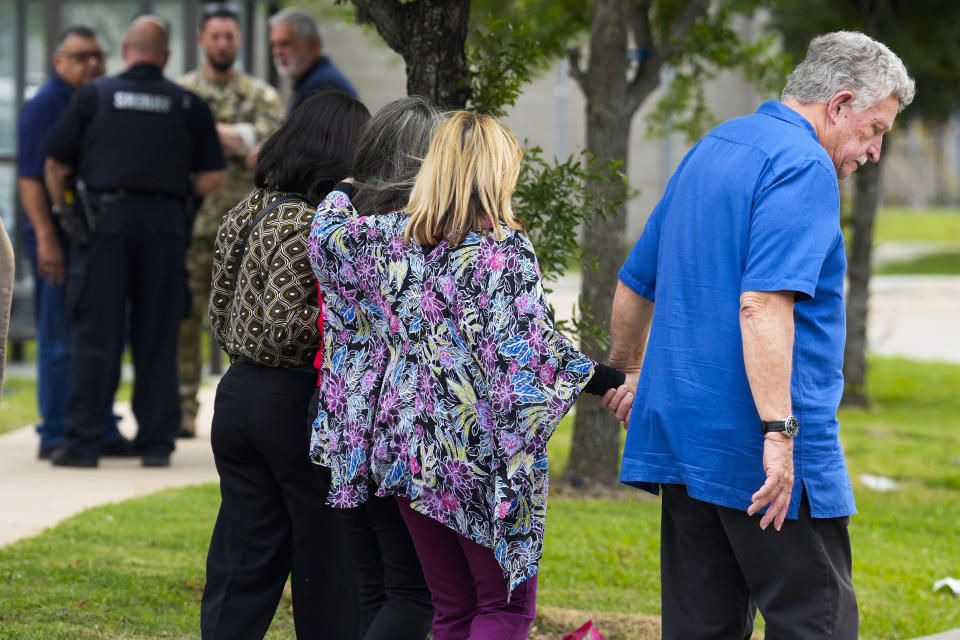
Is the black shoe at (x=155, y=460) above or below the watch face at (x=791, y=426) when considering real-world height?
below

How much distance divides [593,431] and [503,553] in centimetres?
377

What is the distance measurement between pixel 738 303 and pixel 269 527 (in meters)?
1.51

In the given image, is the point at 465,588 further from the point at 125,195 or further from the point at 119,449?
the point at 119,449

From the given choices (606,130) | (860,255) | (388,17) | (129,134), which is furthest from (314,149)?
(860,255)

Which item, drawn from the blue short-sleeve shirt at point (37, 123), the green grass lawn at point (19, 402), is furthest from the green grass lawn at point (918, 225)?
the blue short-sleeve shirt at point (37, 123)

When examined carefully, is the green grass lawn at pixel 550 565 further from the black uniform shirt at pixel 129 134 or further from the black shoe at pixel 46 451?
the black uniform shirt at pixel 129 134

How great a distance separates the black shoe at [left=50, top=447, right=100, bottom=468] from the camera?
23.2 ft

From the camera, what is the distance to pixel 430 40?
4.26 metres

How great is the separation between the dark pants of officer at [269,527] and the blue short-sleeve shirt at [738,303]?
0.99 meters

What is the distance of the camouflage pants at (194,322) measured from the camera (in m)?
7.73

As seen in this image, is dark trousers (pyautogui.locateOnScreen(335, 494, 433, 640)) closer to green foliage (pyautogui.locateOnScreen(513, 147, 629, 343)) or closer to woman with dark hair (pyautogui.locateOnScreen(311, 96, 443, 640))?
woman with dark hair (pyautogui.locateOnScreen(311, 96, 443, 640))

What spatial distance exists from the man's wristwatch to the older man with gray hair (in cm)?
425

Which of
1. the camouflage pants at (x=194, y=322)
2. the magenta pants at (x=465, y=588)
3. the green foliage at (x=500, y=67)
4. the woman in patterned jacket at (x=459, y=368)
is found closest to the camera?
the woman in patterned jacket at (x=459, y=368)

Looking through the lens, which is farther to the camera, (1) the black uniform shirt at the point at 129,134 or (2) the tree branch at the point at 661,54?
(2) the tree branch at the point at 661,54
